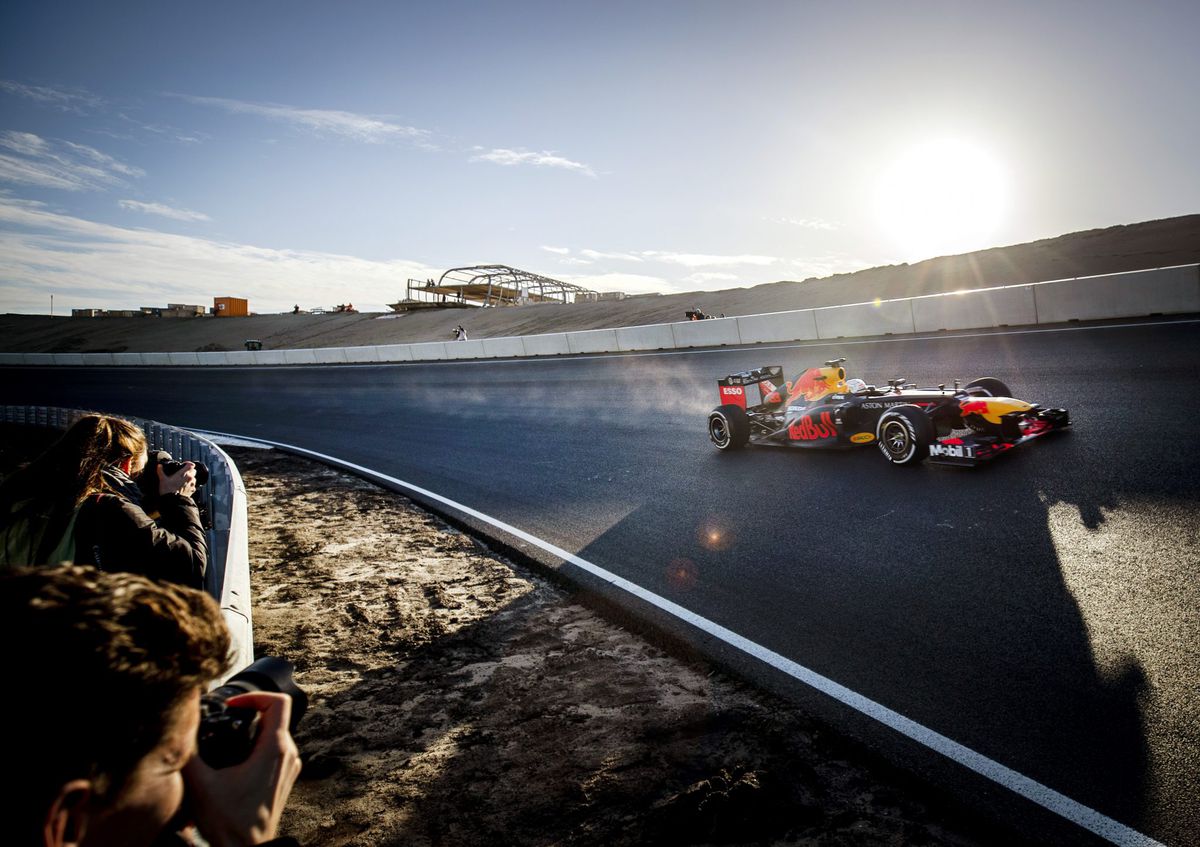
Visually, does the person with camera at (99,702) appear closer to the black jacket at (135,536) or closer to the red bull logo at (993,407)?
the black jacket at (135,536)

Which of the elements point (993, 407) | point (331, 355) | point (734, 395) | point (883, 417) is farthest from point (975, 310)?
point (331, 355)

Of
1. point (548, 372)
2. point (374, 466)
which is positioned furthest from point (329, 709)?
point (548, 372)

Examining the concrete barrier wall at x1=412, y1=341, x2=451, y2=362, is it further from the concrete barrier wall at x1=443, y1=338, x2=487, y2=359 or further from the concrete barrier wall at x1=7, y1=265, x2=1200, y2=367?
the concrete barrier wall at x1=443, y1=338, x2=487, y2=359

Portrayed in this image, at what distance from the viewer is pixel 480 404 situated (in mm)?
16094

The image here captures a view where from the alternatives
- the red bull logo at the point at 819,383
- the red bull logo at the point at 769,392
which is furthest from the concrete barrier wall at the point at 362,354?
the red bull logo at the point at 819,383

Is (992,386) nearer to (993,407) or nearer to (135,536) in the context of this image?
(993,407)

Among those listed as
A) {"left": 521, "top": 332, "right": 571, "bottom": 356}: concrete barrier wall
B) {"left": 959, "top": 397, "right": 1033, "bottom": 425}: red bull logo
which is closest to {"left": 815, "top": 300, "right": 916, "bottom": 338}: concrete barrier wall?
{"left": 521, "top": 332, "right": 571, "bottom": 356}: concrete barrier wall

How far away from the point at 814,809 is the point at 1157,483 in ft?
16.2

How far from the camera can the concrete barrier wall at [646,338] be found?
2142 centimetres

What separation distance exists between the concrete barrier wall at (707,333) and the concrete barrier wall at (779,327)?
25cm

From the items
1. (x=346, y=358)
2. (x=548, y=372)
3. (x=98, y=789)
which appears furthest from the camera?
(x=346, y=358)

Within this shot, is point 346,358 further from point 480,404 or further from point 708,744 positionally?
point 708,744

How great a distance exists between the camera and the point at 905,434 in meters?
7.22

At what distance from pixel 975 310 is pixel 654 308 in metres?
23.7
